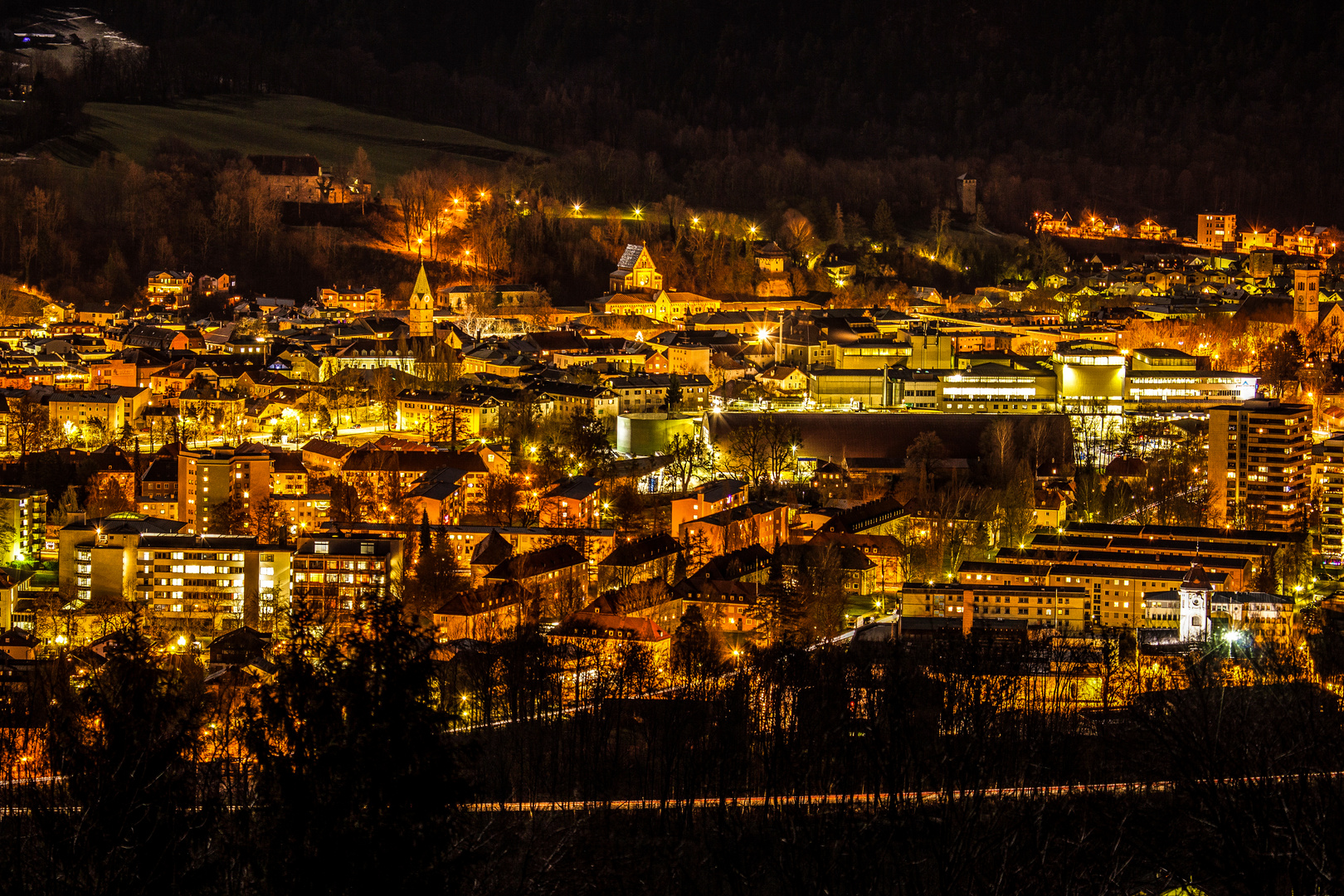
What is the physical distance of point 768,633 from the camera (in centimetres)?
1394

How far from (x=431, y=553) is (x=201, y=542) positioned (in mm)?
1966

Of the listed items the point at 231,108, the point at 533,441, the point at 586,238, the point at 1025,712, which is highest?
the point at 231,108

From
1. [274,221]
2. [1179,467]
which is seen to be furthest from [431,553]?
[274,221]

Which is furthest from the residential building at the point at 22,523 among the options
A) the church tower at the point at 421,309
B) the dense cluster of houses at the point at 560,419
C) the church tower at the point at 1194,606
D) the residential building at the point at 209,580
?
the church tower at the point at 421,309

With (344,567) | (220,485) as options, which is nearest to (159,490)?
(220,485)

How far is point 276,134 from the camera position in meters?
37.4

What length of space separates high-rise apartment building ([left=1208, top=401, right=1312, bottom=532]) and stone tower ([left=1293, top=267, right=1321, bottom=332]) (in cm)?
1073

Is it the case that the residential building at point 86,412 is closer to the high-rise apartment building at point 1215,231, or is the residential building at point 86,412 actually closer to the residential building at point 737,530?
the residential building at point 737,530

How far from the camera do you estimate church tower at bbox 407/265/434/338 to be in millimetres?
26891

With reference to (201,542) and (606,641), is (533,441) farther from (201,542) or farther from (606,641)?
(606,641)

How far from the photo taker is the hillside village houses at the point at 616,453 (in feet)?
48.2

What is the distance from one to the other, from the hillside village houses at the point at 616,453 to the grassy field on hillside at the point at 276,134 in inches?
229

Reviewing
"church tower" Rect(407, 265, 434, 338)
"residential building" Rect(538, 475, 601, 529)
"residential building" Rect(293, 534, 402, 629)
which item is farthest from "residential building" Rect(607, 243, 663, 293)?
"residential building" Rect(293, 534, 402, 629)

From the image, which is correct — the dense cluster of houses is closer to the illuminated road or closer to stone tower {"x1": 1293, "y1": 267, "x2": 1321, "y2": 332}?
stone tower {"x1": 1293, "y1": 267, "x2": 1321, "y2": 332}
